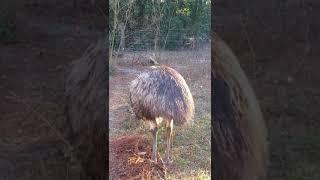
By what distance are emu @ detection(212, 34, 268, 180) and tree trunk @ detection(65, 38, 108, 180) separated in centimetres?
30

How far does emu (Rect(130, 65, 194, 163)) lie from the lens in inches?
153

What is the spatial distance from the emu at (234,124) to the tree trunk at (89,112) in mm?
296

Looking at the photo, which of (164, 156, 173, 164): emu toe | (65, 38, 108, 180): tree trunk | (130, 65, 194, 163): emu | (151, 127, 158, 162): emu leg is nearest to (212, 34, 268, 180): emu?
(65, 38, 108, 180): tree trunk

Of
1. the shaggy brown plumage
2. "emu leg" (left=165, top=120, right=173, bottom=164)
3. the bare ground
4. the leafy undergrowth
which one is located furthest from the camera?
the leafy undergrowth

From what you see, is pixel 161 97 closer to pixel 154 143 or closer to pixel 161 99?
pixel 161 99

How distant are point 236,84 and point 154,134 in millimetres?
2760

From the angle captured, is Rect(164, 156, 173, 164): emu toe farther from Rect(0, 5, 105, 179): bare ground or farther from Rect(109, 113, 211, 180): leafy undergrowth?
Rect(0, 5, 105, 179): bare ground

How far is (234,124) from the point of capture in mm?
1257

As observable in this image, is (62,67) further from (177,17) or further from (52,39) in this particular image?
(177,17)

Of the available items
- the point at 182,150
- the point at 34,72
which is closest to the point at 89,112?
the point at 34,72

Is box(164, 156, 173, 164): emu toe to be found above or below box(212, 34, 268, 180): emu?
below

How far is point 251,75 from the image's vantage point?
1.22 m

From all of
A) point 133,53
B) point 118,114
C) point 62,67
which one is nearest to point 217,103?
point 62,67

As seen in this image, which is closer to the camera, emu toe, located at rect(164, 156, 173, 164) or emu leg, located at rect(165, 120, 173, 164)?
emu leg, located at rect(165, 120, 173, 164)
